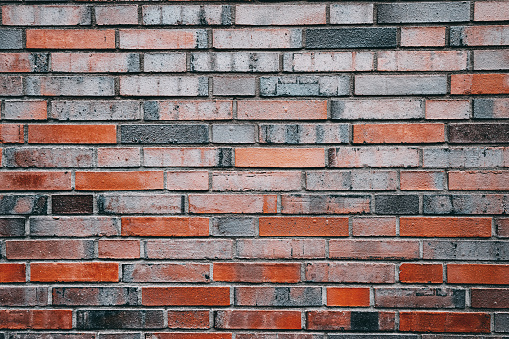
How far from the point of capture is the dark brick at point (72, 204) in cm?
129

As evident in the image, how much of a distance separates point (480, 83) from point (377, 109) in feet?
1.26

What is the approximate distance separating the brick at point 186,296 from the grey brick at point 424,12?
1.19 metres

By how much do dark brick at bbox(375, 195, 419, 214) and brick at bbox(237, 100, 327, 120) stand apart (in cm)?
38

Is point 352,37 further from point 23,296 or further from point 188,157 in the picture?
point 23,296

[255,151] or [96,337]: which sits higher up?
[255,151]

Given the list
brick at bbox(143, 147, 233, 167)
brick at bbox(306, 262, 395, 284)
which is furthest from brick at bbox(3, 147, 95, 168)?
brick at bbox(306, 262, 395, 284)

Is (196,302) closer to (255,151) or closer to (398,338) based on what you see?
(255,151)

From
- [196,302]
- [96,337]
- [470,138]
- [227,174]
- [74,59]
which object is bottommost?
[96,337]

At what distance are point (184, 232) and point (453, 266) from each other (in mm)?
1020

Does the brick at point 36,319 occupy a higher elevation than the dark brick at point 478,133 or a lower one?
lower

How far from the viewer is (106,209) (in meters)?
1.29

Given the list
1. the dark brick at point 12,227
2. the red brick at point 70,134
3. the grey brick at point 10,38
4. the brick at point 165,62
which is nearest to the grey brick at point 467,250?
the brick at point 165,62

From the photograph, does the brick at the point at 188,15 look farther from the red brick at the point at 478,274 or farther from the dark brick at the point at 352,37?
the red brick at the point at 478,274

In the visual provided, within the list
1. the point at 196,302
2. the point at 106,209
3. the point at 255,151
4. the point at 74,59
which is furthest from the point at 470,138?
the point at 74,59
